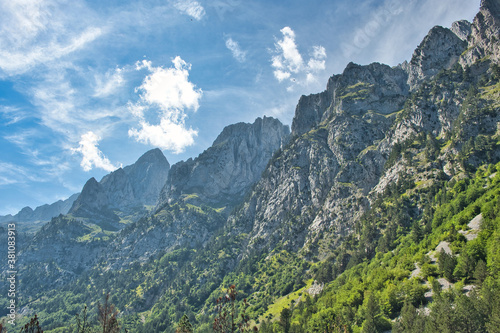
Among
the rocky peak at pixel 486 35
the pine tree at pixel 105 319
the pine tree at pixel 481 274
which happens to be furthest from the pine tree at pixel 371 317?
the rocky peak at pixel 486 35

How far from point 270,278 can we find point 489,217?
418 feet

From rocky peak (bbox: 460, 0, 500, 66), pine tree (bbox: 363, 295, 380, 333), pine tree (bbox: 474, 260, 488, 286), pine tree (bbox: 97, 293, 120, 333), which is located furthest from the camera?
rocky peak (bbox: 460, 0, 500, 66)

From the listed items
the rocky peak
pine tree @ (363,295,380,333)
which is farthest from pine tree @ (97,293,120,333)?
the rocky peak

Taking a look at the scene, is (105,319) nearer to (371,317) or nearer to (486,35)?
(371,317)

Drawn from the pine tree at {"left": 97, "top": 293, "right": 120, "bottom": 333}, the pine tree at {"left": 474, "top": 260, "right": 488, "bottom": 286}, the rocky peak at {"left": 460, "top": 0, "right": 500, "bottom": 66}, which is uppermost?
the rocky peak at {"left": 460, "top": 0, "right": 500, "bottom": 66}

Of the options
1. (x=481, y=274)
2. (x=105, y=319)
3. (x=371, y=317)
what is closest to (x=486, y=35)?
(x=481, y=274)

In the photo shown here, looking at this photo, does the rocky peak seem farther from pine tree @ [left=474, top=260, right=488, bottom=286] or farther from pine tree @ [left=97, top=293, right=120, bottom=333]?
pine tree @ [left=97, top=293, right=120, bottom=333]

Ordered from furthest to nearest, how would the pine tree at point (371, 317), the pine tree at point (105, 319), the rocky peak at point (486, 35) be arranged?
the rocky peak at point (486, 35), the pine tree at point (371, 317), the pine tree at point (105, 319)

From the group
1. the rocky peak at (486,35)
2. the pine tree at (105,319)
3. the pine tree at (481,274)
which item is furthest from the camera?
the rocky peak at (486,35)

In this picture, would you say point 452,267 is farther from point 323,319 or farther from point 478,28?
point 478,28

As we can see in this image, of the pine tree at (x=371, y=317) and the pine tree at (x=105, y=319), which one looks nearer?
the pine tree at (x=105, y=319)

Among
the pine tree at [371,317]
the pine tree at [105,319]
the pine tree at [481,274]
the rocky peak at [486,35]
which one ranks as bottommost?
the pine tree at [371,317]

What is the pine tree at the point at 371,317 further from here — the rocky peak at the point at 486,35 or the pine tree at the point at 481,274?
the rocky peak at the point at 486,35

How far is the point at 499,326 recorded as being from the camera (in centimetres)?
3731
